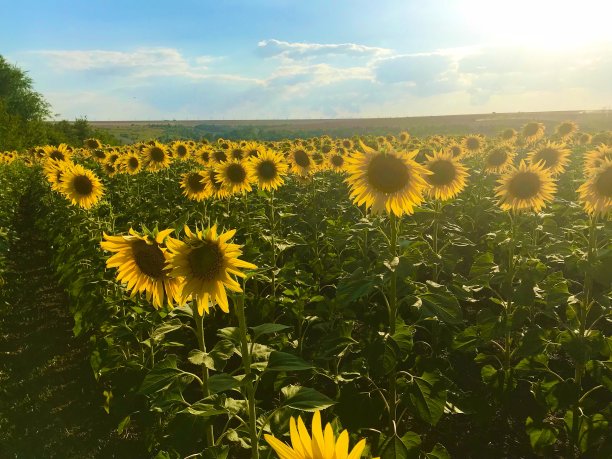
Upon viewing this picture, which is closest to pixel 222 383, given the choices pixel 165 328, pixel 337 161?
pixel 165 328

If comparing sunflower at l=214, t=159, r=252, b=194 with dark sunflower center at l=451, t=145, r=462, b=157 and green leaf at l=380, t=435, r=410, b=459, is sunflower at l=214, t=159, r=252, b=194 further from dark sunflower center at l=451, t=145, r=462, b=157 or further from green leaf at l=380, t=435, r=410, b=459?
dark sunflower center at l=451, t=145, r=462, b=157

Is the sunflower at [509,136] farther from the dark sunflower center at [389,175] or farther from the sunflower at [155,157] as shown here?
the dark sunflower center at [389,175]

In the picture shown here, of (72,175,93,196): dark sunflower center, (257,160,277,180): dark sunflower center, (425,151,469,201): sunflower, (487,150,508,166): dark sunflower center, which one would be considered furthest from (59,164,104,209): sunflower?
(487,150,508,166): dark sunflower center

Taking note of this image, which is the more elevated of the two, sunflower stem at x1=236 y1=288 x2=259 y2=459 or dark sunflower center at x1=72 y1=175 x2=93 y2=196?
dark sunflower center at x1=72 y1=175 x2=93 y2=196

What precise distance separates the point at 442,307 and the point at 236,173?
5340 millimetres

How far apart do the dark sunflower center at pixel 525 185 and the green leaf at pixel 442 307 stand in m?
2.59

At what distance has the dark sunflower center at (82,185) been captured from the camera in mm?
7719

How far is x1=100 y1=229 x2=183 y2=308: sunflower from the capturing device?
2.96m

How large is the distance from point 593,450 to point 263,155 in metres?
5.79

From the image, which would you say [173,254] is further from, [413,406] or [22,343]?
[22,343]

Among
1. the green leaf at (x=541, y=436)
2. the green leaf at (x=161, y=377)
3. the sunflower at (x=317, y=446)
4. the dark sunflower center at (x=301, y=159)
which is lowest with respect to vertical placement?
the green leaf at (x=541, y=436)

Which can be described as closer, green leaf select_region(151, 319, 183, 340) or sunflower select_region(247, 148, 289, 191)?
green leaf select_region(151, 319, 183, 340)

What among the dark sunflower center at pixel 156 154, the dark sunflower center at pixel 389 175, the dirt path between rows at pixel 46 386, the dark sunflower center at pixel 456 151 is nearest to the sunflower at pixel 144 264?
Result: the dark sunflower center at pixel 389 175

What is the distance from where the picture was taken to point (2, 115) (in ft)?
139
